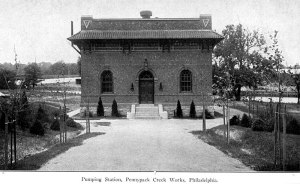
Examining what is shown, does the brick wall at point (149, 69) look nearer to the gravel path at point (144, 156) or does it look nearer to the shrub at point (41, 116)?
the shrub at point (41, 116)

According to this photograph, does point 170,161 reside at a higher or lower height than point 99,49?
lower

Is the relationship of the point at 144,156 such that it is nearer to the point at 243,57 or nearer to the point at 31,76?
the point at 31,76

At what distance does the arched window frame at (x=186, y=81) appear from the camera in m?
26.0

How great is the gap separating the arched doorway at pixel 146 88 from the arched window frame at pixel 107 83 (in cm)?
248

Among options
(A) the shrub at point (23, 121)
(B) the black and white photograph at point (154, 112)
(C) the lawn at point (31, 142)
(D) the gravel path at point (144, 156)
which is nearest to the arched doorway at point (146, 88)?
(B) the black and white photograph at point (154, 112)

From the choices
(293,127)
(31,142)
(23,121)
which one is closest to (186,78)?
(293,127)

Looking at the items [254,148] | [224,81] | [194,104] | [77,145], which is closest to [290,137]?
[254,148]

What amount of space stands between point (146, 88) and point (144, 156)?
630 inches

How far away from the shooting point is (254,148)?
12156mm

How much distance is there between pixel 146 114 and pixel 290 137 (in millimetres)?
13362

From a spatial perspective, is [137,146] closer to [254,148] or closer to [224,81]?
[254,148]

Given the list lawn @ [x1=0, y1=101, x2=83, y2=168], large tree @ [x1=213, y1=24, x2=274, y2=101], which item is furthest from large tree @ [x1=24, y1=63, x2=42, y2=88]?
large tree @ [x1=213, y1=24, x2=274, y2=101]

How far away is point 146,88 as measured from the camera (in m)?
26.2

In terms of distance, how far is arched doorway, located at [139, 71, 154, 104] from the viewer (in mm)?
26188
